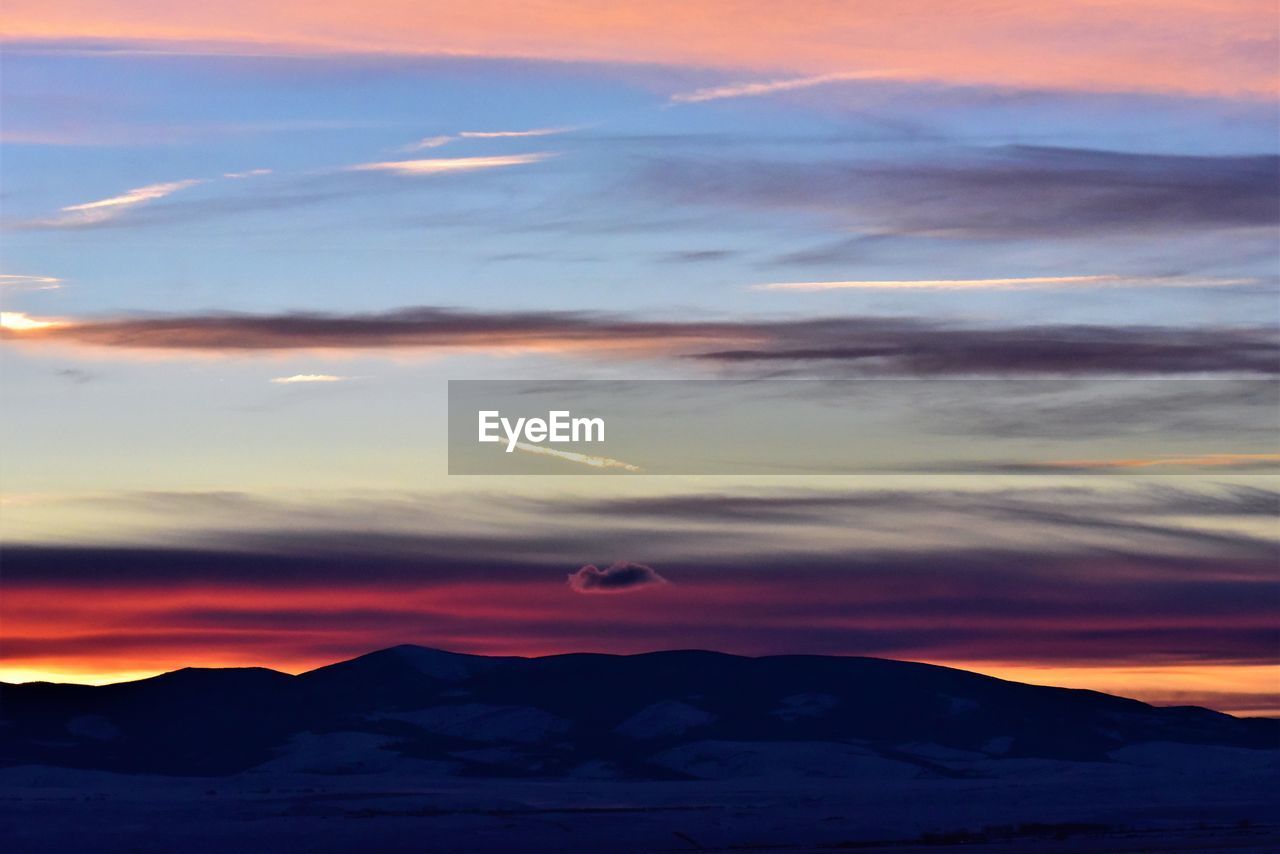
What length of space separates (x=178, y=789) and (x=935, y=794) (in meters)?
56.7

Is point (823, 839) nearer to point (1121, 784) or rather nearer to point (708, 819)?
point (708, 819)

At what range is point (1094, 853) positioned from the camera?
238ft

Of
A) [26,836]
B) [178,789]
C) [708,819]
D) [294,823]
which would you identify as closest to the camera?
[26,836]

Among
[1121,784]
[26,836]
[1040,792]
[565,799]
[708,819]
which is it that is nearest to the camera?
[26,836]

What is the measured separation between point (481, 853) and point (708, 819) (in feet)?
82.9

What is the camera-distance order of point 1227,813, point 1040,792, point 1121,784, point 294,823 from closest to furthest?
point 294,823 < point 1227,813 < point 1040,792 < point 1121,784

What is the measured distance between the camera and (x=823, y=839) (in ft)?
260

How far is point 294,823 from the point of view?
A: 8475cm

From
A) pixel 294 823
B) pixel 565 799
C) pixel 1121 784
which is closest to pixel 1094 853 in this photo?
pixel 294 823

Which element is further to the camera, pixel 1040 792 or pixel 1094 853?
pixel 1040 792

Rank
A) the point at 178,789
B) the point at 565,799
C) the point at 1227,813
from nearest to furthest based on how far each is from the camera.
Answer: the point at 1227,813 < the point at 565,799 < the point at 178,789

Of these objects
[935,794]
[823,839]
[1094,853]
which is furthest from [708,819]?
[935,794]

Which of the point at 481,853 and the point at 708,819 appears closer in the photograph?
the point at 481,853

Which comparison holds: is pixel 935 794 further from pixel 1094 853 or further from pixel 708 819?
pixel 1094 853
